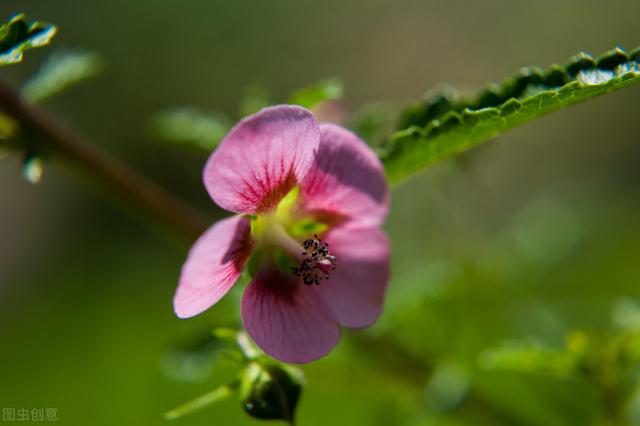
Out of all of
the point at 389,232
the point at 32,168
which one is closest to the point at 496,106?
the point at 32,168

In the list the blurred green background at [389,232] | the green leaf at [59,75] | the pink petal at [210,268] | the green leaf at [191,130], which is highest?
the green leaf at [59,75]

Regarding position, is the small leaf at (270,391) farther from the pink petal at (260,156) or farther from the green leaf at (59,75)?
the green leaf at (59,75)

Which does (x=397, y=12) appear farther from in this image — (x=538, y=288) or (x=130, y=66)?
(x=538, y=288)

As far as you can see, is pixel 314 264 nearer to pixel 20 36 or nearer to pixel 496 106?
pixel 496 106

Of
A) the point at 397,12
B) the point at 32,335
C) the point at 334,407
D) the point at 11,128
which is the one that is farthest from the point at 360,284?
the point at 397,12

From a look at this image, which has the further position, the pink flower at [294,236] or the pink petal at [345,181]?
the pink petal at [345,181]

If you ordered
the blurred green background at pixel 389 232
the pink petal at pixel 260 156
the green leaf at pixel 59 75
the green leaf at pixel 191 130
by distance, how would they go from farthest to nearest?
the blurred green background at pixel 389 232 → the green leaf at pixel 191 130 → the green leaf at pixel 59 75 → the pink petal at pixel 260 156

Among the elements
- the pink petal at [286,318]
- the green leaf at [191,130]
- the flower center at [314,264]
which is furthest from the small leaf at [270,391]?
the green leaf at [191,130]
